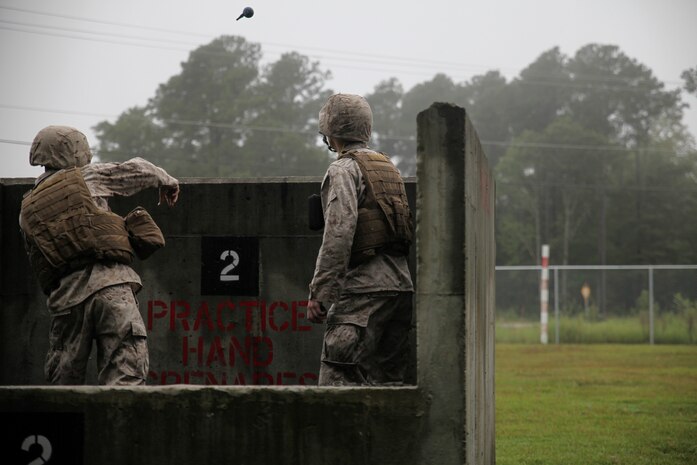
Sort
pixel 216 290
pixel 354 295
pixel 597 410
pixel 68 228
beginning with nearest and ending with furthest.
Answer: pixel 354 295
pixel 68 228
pixel 216 290
pixel 597 410

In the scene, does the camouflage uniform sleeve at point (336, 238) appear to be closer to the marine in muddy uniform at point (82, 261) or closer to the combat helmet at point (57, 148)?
the marine in muddy uniform at point (82, 261)

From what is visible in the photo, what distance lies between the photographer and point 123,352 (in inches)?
265

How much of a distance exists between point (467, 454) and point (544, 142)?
212ft

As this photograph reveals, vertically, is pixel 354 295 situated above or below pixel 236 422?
above

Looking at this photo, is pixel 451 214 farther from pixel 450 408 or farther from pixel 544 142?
pixel 544 142

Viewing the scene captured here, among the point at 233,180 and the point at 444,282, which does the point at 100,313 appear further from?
the point at 233,180

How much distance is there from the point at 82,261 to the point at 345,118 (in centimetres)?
172

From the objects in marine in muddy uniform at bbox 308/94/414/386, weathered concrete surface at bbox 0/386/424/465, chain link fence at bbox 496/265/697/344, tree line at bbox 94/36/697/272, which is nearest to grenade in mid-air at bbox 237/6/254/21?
marine in muddy uniform at bbox 308/94/414/386

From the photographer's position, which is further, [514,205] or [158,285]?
[514,205]

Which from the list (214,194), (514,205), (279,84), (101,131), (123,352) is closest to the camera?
(123,352)

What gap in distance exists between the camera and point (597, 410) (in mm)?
12914

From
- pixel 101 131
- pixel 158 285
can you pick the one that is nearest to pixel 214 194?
pixel 158 285

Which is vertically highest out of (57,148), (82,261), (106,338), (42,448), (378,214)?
(57,148)

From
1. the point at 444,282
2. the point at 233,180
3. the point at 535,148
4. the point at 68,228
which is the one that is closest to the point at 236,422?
the point at 444,282
